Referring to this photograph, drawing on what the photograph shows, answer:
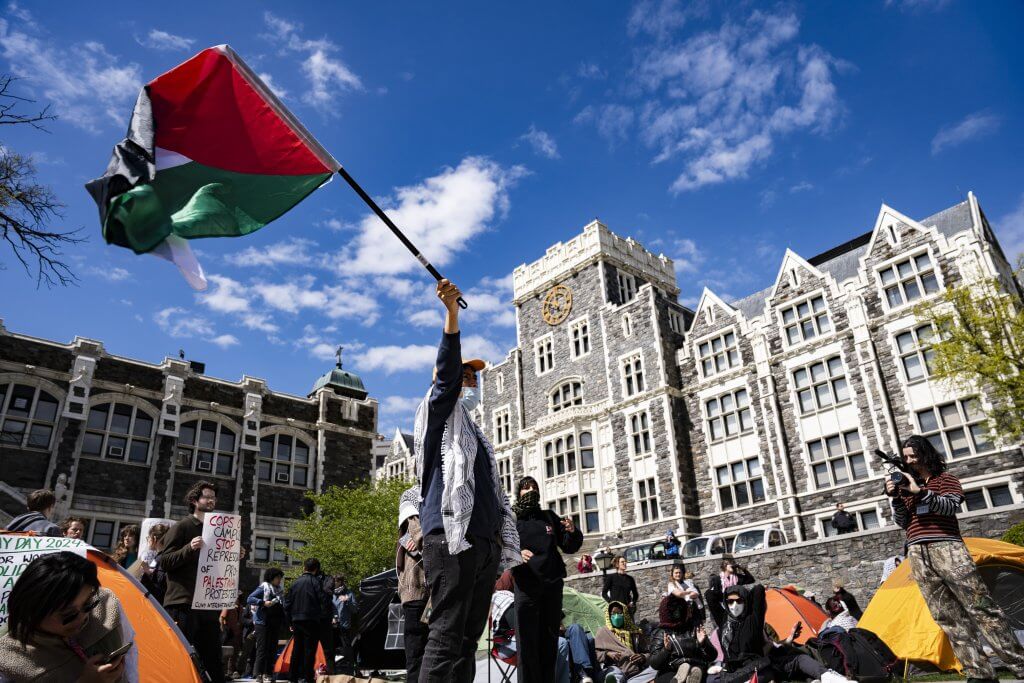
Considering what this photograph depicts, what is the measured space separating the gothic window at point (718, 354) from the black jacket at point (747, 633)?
2307 cm

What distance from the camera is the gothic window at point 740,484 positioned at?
27.6 m

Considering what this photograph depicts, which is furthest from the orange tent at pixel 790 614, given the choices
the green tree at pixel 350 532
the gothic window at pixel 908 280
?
the green tree at pixel 350 532

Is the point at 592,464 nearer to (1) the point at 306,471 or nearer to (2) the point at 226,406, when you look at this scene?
(1) the point at 306,471

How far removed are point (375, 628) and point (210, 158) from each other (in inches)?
350

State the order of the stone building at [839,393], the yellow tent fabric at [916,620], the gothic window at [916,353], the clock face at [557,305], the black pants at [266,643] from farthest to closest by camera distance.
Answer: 1. the clock face at [557,305]
2. the gothic window at [916,353]
3. the stone building at [839,393]
4. the black pants at [266,643]
5. the yellow tent fabric at [916,620]

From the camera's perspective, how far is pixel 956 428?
74.9ft

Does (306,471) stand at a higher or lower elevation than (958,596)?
higher

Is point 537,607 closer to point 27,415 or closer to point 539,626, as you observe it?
point 539,626

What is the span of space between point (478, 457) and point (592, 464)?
97.3 feet

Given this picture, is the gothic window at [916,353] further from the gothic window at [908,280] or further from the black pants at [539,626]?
the black pants at [539,626]

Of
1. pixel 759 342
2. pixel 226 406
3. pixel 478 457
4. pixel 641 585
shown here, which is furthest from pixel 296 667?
pixel 759 342

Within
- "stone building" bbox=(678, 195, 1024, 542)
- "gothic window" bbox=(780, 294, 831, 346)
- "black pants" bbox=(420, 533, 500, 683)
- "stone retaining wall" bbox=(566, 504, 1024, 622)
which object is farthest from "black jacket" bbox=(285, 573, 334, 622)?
"gothic window" bbox=(780, 294, 831, 346)

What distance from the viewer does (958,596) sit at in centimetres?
539

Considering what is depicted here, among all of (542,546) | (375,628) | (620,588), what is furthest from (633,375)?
(542,546)
